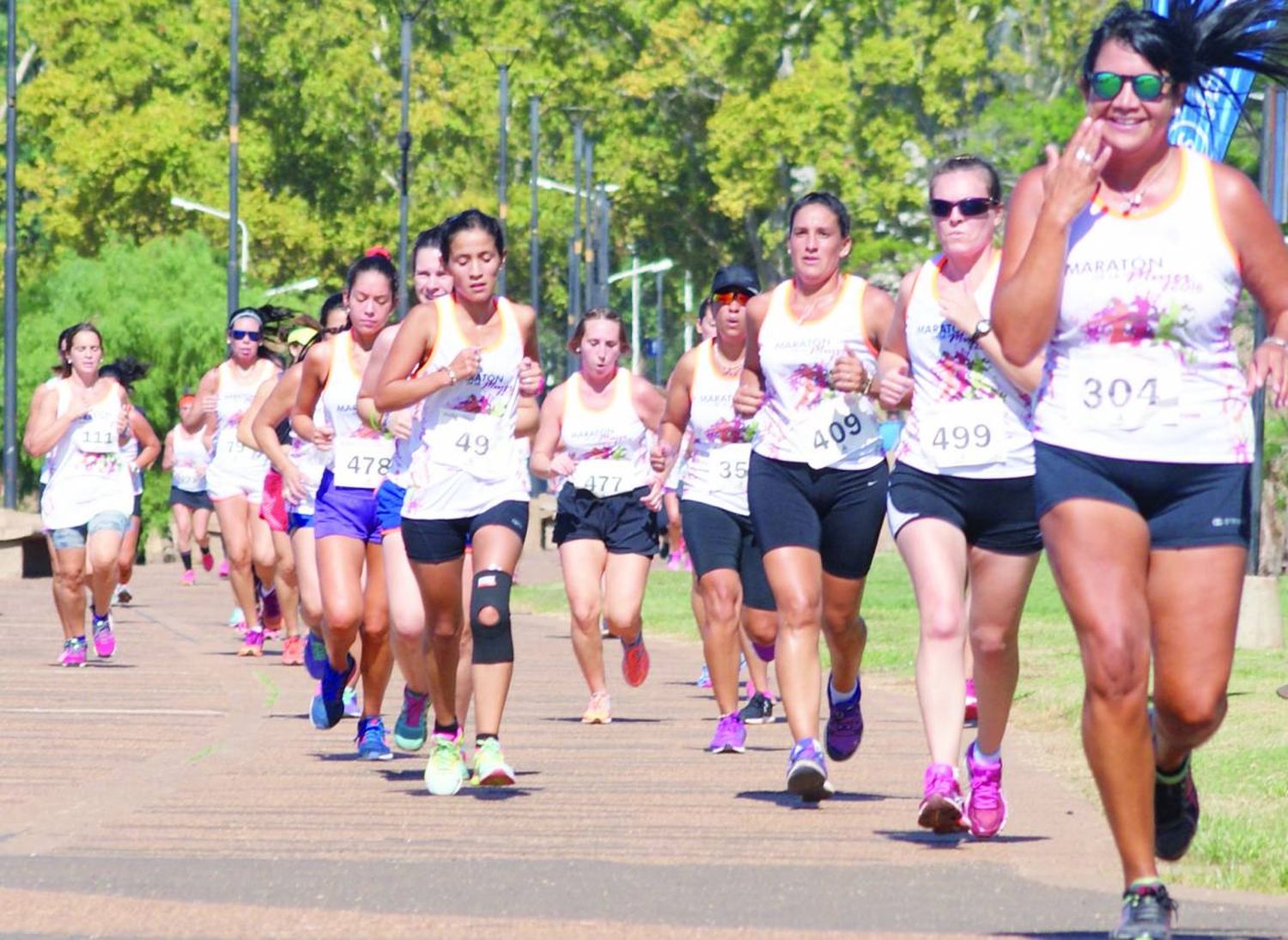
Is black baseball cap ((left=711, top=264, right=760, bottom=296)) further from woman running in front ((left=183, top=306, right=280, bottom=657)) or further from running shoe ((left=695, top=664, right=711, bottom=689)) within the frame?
woman running in front ((left=183, top=306, right=280, bottom=657))

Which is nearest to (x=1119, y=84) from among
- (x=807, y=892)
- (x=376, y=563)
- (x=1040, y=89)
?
(x=807, y=892)

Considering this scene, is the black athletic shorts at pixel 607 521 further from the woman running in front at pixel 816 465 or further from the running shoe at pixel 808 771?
the running shoe at pixel 808 771

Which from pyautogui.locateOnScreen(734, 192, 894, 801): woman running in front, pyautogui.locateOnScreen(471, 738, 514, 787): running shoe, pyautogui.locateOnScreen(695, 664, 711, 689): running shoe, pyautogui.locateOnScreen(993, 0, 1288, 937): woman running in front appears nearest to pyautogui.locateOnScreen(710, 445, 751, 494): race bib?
pyautogui.locateOnScreen(734, 192, 894, 801): woman running in front

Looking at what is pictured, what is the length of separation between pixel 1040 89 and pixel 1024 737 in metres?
43.6

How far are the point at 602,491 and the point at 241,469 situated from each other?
5.59 meters

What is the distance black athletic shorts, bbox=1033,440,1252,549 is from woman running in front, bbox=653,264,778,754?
619cm

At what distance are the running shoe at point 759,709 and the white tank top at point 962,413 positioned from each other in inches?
200

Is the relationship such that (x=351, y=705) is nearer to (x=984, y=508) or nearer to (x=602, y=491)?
(x=602, y=491)

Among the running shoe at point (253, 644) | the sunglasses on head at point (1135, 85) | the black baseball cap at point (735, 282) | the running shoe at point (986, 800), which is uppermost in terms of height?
the sunglasses on head at point (1135, 85)

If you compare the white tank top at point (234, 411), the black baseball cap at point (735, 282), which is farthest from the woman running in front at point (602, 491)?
the white tank top at point (234, 411)

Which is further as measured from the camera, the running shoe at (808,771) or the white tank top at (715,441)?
the white tank top at (715,441)

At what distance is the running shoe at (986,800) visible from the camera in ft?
29.3

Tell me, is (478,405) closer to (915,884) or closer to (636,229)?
(915,884)

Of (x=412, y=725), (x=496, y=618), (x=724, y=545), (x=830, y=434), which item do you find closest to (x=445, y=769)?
(x=496, y=618)
